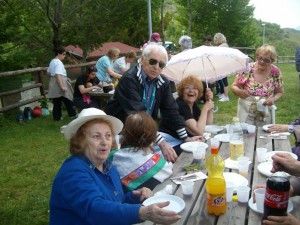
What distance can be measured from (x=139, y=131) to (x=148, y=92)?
0.96 m

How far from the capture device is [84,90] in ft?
23.6

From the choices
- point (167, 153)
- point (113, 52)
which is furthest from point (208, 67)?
point (113, 52)

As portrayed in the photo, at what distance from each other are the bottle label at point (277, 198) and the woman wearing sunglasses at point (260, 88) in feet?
9.39

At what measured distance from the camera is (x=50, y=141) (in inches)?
259

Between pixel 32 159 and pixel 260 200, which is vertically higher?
pixel 260 200

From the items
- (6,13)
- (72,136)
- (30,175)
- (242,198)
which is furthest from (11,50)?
(242,198)

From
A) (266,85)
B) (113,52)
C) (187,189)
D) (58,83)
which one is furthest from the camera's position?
(113,52)

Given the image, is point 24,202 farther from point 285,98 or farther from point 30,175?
point 285,98

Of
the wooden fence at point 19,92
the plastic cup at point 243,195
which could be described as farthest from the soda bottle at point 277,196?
the wooden fence at point 19,92

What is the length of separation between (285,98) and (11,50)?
9.32 metres

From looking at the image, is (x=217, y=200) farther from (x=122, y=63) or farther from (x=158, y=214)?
(x=122, y=63)

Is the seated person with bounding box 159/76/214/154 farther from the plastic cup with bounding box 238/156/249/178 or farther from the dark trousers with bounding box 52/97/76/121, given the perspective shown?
the dark trousers with bounding box 52/97/76/121

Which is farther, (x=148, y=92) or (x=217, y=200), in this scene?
(x=148, y=92)

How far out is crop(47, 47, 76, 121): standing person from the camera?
25.6 ft
